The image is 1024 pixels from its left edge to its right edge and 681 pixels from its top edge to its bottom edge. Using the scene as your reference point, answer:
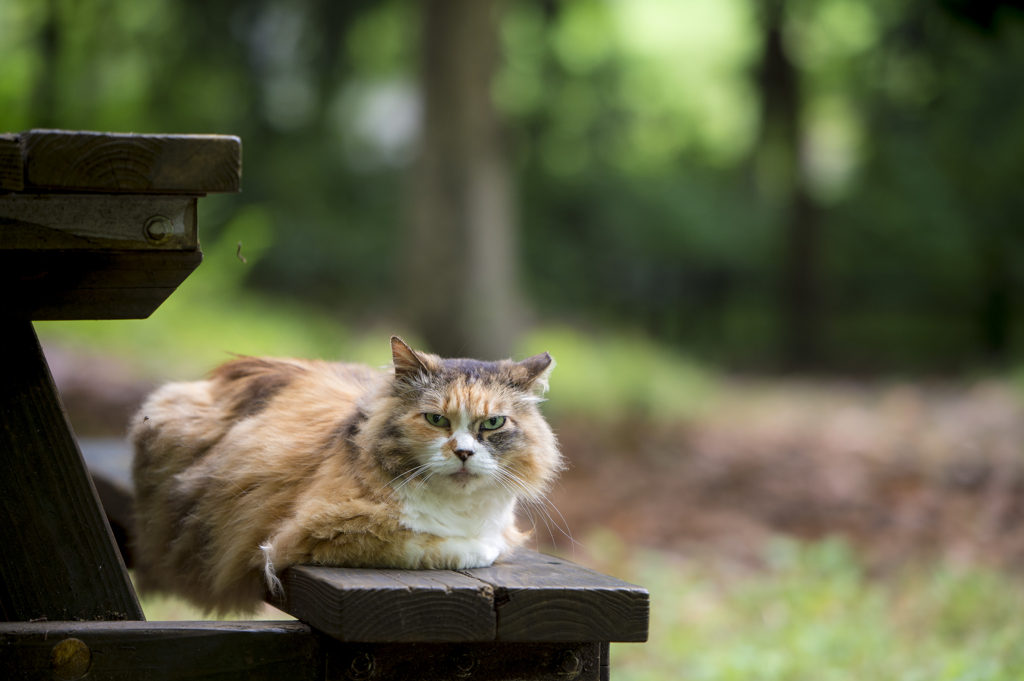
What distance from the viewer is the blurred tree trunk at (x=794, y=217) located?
1341cm

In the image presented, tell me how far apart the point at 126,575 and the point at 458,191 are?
281 inches

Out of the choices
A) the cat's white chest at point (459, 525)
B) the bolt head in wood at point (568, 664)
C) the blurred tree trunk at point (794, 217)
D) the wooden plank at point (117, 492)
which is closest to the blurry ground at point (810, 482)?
the wooden plank at point (117, 492)

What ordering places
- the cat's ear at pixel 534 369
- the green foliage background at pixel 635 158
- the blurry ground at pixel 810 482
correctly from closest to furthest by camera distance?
the cat's ear at pixel 534 369
the blurry ground at pixel 810 482
the green foliage background at pixel 635 158

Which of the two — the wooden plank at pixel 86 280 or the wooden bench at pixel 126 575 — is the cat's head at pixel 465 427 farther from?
the wooden plank at pixel 86 280

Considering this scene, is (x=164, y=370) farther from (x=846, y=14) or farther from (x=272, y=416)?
(x=846, y=14)

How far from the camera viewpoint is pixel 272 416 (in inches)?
80.7

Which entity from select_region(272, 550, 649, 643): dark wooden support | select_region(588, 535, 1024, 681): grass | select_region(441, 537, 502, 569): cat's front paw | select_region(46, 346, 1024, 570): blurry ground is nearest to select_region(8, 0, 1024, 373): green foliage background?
select_region(46, 346, 1024, 570): blurry ground

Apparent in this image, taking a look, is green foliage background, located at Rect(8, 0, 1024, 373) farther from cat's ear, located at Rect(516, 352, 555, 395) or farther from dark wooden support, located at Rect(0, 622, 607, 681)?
dark wooden support, located at Rect(0, 622, 607, 681)

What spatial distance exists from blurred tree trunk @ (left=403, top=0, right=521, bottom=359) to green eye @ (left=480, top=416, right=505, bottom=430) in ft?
21.3

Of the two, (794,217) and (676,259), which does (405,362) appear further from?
(676,259)

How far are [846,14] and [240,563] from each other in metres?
14.8

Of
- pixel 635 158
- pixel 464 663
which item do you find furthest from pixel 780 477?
pixel 635 158

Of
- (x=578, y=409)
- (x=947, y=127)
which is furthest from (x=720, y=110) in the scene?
(x=578, y=409)

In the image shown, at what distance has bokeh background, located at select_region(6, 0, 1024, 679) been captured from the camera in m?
5.08
